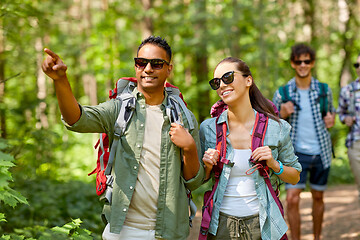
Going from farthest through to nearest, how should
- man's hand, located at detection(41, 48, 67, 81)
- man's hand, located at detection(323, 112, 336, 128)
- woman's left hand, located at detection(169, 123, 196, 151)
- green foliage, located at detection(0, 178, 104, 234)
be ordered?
green foliage, located at detection(0, 178, 104, 234) < man's hand, located at detection(323, 112, 336, 128) < woman's left hand, located at detection(169, 123, 196, 151) < man's hand, located at detection(41, 48, 67, 81)

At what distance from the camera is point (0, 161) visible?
3.34m

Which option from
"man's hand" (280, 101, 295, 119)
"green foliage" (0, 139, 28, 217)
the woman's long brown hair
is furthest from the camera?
"man's hand" (280, 101, 295, 119)

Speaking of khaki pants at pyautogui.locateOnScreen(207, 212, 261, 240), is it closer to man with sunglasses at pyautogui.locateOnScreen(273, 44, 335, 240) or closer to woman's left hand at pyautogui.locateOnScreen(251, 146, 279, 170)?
woman's left hand at pyautogui.locateOnScreen(251, 146, 279, 170)

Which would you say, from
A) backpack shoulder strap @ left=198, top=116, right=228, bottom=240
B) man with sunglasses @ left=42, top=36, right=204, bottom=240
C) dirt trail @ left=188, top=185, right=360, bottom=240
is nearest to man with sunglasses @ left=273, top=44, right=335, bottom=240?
dirt trail @ left=188, top=185, right=360, bottom=240

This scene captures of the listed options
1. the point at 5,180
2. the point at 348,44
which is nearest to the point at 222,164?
the point at 5,180

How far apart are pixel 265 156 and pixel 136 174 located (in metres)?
1.00

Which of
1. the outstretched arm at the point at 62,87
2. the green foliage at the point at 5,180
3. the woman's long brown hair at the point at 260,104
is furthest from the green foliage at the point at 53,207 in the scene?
the outstretched arm at the point at 62,87

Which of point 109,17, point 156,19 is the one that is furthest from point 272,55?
point 109,17

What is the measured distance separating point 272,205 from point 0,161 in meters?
2.18

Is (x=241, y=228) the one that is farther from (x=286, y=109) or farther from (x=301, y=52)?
(x=301, y=52)

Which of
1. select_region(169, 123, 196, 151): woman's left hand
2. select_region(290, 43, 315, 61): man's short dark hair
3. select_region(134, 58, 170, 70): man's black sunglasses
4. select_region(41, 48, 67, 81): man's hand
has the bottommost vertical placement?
select_region(169, 123, 196, 151): woman's left hand

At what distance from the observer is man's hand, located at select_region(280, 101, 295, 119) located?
19.3 ft

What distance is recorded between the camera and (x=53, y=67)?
105 inches

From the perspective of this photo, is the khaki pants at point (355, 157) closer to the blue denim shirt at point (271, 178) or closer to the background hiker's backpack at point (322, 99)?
the background hiker's backpack at point (322, 99)
